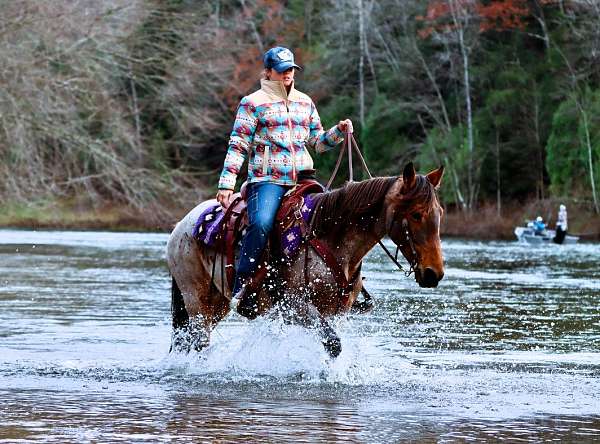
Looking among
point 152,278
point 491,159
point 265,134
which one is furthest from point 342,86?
point 265,134

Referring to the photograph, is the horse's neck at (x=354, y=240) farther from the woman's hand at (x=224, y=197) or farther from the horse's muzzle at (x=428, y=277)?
the woman's hand at (x=224, y=197)

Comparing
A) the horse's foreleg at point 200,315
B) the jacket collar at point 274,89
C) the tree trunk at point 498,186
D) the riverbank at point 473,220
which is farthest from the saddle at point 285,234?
the tree trunk at point 498,186

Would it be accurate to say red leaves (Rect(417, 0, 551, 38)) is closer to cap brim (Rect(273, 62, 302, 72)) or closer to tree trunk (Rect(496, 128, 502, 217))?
tree trunk (Rect(496, 128, 502, 217))

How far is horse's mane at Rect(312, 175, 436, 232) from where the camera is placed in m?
9.16

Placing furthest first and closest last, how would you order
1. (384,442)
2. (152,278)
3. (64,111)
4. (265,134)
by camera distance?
1. (64,111)
2. (152,278)
3. (265,134)
4. (384,442)

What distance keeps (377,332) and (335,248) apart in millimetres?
4653

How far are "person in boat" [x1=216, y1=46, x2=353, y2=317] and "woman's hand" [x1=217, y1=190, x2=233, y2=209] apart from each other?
18 millimetres

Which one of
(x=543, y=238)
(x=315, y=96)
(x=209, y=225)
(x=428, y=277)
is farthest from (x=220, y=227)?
(x=315, y=96)

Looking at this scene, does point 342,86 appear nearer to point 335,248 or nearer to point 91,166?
point 91,166

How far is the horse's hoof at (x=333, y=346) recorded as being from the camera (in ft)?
30.9

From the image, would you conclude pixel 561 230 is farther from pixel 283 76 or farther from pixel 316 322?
pixel 316 322

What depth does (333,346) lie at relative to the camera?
9.43 m

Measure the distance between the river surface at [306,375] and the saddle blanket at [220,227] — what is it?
57 cm

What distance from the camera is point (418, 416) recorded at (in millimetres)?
8062
